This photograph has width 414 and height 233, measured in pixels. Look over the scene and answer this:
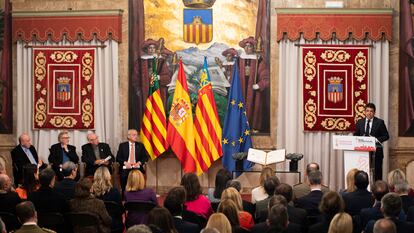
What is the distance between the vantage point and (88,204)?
853 centimetres

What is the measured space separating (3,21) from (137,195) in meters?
7.21

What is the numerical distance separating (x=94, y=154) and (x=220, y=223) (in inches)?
292

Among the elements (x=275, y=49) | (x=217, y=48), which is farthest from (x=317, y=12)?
(x=217, y=48)

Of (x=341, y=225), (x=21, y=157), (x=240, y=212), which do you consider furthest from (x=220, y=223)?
(x=21, y=157)

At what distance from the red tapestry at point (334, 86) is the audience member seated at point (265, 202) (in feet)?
17.9

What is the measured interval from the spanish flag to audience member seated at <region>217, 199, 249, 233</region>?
705cm

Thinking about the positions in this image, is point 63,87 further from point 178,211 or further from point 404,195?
point 404,195

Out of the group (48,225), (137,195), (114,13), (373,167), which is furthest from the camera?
(114,13)

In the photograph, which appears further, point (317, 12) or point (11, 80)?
point (11, 80)

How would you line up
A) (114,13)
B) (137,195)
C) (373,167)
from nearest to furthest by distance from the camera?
(137,195) < (373,167) < (114,13)

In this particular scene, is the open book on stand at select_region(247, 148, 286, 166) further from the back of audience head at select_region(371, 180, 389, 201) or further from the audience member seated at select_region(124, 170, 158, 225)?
the back of audience head at select_region(371, 180, 389, 201)

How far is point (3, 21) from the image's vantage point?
1519 centimetres

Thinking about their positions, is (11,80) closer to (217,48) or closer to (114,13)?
(114,13)

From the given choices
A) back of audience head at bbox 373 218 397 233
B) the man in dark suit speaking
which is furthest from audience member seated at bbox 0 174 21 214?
the man in dark suit speaking
